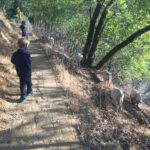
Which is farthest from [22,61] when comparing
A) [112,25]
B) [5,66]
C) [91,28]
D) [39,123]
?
[112,25]

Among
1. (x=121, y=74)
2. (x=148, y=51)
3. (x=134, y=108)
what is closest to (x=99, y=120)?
(x=134, y=108)

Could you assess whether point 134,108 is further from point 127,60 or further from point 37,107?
point 127,60

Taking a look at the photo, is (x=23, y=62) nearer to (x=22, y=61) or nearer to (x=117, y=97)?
(x=22, y=61)

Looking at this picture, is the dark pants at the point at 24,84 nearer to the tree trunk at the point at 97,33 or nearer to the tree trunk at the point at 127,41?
the tree trunk at the point at 127,41

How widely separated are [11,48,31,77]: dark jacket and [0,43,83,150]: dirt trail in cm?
88

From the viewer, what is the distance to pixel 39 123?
366 inches

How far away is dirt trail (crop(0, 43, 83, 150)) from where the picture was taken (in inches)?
329

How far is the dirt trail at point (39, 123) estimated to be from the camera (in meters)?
8.36

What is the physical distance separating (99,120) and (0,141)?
3316 mm

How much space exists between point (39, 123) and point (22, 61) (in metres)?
1.74

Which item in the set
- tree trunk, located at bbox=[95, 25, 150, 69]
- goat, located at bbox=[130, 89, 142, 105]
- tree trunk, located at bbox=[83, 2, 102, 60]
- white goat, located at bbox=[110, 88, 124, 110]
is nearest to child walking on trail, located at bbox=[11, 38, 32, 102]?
white goat, located at bbox=[110, 88, 124, 110]

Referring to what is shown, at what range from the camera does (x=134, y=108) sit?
13.4 meters

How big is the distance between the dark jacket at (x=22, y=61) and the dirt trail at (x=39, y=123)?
0.88m

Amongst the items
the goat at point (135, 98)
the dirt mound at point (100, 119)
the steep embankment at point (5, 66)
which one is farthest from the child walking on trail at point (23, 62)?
the goat at point (135, 98)
